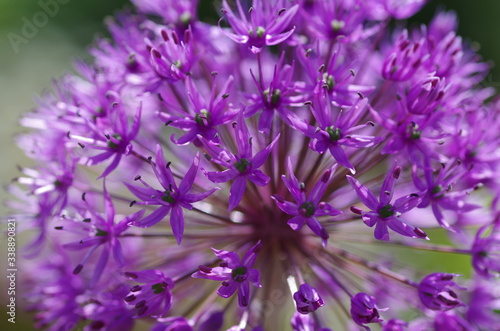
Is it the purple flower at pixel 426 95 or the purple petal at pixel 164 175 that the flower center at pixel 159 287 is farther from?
the purple flower at pixel 426 95

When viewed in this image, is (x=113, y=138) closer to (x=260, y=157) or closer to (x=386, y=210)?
(x=260, y=157)

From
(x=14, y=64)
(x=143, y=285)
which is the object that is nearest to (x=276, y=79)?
(x=143, y=285)

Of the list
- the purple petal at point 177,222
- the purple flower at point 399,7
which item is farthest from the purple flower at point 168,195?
the purple flower at point 399,7

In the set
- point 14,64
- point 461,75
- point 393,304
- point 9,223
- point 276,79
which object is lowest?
point 393,304

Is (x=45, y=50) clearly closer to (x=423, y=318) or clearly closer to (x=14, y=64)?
(x=14, y=64)

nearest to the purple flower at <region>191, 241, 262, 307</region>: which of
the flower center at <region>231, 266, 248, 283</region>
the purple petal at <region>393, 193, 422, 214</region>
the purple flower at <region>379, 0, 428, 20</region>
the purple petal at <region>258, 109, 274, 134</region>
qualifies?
the flower center at <region>231, 266, 248, 283</region>

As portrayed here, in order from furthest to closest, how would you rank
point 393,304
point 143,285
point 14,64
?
1. point 14,64
2. point 393,304
3. point 143,285

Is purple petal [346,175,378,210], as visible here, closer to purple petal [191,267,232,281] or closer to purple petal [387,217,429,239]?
purple petal [387,217,429,239]
